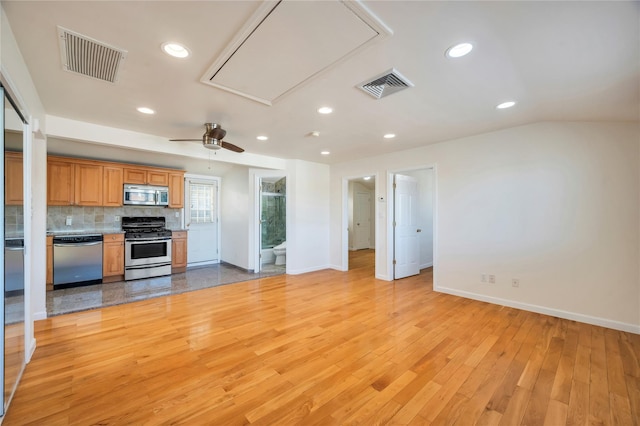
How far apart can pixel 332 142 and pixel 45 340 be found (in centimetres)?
413

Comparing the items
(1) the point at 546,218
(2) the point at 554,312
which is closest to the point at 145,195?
(1) the point at 546,218

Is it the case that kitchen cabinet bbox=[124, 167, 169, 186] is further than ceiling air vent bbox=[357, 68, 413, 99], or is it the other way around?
kitchen cabinet bbox=[124, 167, 169, 186]

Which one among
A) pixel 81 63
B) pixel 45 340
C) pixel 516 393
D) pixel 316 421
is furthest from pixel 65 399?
pixel 516 393

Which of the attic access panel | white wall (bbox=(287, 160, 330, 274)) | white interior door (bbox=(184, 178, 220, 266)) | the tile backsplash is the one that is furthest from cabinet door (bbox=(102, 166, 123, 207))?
the attic access panel

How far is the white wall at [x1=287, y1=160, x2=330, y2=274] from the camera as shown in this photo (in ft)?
18.2

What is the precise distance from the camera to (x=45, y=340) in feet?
8.46

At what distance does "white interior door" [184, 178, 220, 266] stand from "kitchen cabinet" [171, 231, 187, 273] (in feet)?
1.85

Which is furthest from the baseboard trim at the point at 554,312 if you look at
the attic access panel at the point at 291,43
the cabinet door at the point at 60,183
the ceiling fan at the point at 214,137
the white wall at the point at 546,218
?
the cabinet door at the point at 60,183

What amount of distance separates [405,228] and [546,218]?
2265 millimetres

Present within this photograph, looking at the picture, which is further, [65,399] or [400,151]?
[400,151]

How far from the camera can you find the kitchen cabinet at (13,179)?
1737 mm

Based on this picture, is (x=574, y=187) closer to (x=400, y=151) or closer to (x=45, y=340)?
(x=400, y=151)

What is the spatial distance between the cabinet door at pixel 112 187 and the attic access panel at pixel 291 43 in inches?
155

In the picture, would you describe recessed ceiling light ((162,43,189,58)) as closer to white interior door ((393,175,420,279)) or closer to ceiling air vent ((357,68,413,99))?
ceiling air vent ((357,68,413,99))
